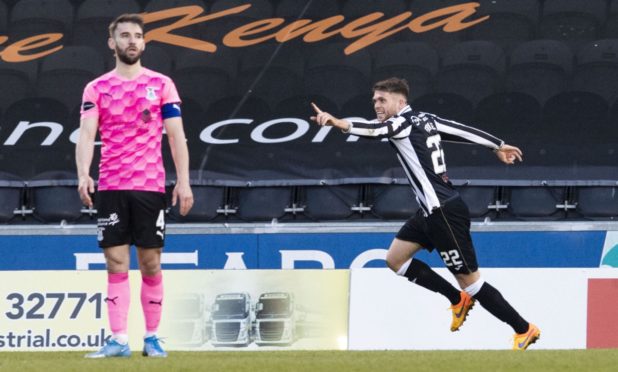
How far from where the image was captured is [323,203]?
1062 centimetres

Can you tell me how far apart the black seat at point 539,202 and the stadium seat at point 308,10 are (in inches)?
100

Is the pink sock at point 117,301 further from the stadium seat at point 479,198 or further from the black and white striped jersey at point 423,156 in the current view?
the stadium seat at point 479,198

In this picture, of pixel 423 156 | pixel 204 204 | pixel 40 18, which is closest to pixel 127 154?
pixel 423 156

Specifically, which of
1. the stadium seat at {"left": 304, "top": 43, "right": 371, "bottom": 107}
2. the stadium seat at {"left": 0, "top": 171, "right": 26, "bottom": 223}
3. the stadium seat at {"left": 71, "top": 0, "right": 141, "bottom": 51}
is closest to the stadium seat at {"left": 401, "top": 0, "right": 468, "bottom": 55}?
the stadium seat at {"left": 304, "top": 43, "right": 371, "bottom": 107}

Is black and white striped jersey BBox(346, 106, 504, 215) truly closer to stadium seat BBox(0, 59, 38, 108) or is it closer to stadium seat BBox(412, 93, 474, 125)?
stadium seat BBox(412, 93, 474, 125)

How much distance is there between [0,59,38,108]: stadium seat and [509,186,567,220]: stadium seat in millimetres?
4395

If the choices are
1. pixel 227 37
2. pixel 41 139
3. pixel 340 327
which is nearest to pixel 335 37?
pixel 227 37

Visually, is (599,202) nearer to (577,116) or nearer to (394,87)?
(577,116)

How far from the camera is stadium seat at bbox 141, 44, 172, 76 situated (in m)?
11.5

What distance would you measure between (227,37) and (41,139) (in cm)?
193

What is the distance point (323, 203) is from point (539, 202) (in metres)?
1.79

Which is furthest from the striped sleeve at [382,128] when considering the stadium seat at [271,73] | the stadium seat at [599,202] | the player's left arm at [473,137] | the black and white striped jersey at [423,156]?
the stadium seat at [271,73]

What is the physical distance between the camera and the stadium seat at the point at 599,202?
34.2ft

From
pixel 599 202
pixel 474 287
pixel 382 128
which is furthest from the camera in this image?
pixel 599 202
